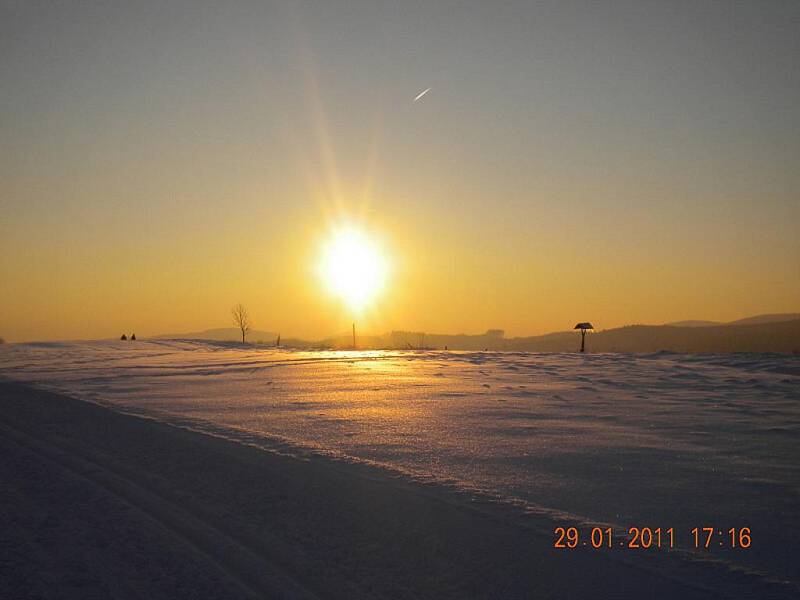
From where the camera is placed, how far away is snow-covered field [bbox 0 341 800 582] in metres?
5.26

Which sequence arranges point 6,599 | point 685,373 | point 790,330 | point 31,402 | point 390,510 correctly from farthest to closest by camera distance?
point 790,330
point 685,373
point 31,402
point 390,510
point 6,599

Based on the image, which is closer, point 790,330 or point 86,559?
point 86,559

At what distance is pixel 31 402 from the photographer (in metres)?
12.0

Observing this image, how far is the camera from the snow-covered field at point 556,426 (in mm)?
5262

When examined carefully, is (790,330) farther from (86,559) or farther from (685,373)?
(86,559)

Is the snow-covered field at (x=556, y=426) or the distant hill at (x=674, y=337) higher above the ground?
the distant hill at (x=674, y=337)

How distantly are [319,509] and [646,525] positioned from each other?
2770 mm

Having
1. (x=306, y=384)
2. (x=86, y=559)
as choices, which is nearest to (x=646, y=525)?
(x=86, y=559)

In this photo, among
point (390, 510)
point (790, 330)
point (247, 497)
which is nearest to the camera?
point (390, 510)

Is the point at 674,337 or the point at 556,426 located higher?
the point at 674,337

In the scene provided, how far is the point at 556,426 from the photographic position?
9.03 metres

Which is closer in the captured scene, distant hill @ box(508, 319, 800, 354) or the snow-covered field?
the snow-covered field

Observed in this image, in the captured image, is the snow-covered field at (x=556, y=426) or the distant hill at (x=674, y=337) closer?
the snow-covered field at (x=556, y=426)

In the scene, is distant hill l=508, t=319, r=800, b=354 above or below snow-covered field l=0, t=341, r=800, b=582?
above
